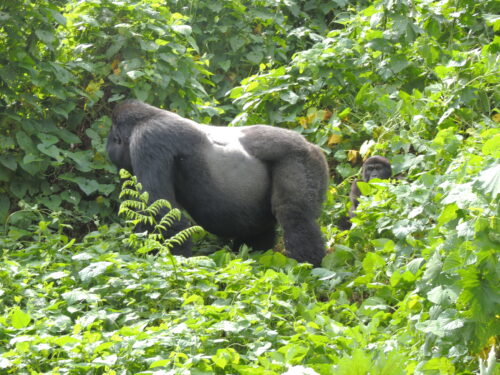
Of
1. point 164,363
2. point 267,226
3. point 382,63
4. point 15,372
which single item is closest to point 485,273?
point 164,363

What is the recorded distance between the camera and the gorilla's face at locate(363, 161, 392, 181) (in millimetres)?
4996

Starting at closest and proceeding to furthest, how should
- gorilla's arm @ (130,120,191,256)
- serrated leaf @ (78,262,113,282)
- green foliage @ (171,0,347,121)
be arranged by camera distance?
serrated leaf @ (78,262,113,282) → gorilla's arm @ (130,120,191,256) → green foliage @ (171,0,347,121)

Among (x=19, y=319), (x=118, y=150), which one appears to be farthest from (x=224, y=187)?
(x=19, y=319)

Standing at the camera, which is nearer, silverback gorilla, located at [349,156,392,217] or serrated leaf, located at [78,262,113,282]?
serrated leaf, located at [78,262,113,282]

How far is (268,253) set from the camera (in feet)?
14.8

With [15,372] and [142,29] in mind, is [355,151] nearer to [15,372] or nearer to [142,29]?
[142,29]

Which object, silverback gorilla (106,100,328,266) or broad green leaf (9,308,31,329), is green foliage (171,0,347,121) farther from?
broad green leaf (9,308,31,329)

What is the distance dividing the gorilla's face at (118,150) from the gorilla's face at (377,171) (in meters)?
1.50

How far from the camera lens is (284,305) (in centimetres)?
326

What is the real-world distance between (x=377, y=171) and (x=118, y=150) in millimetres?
1640

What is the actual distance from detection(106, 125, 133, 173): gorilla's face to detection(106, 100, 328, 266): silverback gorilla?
0.05 ft

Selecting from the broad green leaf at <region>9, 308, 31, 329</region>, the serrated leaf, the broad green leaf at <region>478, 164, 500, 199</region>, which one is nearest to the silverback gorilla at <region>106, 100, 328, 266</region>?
the serrated leaf

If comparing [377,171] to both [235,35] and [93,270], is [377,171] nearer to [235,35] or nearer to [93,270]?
[93,270]

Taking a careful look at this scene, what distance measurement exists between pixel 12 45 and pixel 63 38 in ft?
1.53
